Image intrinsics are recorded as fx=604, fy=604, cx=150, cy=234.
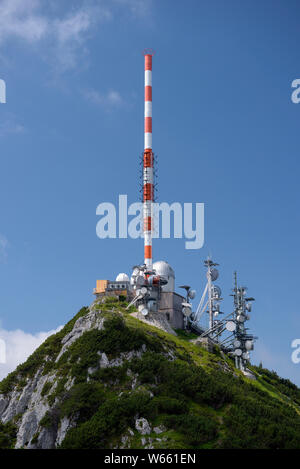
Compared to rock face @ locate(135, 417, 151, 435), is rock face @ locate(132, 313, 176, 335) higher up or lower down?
higher up

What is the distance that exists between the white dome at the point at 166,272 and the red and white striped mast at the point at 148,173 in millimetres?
2440

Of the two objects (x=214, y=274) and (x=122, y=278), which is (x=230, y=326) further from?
(x=122, y=278)

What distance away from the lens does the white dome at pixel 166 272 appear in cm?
10362

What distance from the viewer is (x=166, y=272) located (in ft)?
342

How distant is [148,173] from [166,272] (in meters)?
17.8

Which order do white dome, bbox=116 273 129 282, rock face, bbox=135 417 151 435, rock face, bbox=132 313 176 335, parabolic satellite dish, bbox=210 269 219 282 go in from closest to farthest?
rock face, bbox=135 417 151 435 < rock face, bbox=132 313 176 335 < white dome, bbox=116 273 129 282 < parabolic satellite dish, bbox=210 269 219 282

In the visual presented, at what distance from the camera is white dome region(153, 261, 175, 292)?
340 ft

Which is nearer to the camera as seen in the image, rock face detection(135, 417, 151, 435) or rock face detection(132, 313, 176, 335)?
rock face detection(135, 417, 151, 435)

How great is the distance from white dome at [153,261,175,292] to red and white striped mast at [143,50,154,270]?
2440 mm

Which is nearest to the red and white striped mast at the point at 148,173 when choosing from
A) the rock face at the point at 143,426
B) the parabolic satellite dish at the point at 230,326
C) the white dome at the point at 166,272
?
the white dome at the point at 166,272

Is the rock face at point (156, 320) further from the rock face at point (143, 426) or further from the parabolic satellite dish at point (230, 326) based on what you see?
the rock face at point (143, 426)

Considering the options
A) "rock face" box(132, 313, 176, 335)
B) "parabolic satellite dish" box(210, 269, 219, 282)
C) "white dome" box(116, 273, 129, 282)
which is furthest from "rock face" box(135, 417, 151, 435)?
"parabolic satellite dish" box(210, 269, 219, 282)

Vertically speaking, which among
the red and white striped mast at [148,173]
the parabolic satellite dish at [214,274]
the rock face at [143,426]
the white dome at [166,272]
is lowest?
the rock face at [143,426]

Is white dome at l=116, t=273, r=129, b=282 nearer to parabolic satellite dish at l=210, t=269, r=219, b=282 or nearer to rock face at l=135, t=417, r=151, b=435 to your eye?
parabolic satellite dish at l=210, t=269, r=219, b=282
